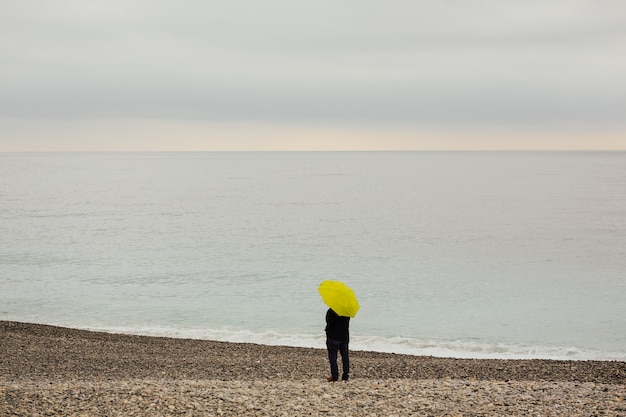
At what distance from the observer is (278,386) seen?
11.4 meters

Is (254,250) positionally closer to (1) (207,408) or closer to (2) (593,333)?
(2) (593,333)

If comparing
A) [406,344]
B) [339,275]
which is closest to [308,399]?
[406,344]

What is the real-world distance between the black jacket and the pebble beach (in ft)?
2.85

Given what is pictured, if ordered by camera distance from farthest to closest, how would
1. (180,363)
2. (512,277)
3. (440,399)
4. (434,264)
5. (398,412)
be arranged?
1. (434,264)
2. (512,277)
3. (180,363)
4. (440,399)
5. (398,412)

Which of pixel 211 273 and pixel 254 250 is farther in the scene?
pixel 254 250

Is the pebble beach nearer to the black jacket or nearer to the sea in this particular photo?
the black jacket

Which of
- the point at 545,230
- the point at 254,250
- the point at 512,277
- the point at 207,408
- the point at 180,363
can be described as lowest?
the point at 207,408

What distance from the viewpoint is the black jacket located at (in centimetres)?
1134

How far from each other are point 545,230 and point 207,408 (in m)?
46.5

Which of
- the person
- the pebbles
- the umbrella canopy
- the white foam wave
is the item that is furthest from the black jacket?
the white foam wave

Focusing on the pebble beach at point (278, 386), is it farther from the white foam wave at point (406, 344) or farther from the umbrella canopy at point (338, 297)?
the white foam wave at point (406, 344)

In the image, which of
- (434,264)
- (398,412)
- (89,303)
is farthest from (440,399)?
(434,264)

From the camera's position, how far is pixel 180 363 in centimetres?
1580

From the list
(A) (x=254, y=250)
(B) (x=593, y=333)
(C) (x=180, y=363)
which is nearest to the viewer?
(C) (x=180, y=363)
